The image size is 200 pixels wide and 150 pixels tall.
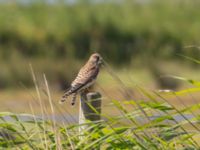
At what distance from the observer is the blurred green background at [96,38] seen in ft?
82.3

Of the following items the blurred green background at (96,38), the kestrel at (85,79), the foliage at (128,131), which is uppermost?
the foliage at (128,131)

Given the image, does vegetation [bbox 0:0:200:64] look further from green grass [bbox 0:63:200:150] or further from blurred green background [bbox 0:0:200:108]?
green grass [bbox 0:63:200:150]

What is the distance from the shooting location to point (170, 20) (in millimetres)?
28344

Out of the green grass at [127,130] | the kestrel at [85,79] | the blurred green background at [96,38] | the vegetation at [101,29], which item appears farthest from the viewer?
the vegetation at [101,29]

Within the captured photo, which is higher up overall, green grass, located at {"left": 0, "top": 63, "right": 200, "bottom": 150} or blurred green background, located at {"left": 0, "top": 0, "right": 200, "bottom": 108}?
green grass, located at {"left": 0, "top": 63, "right": 200, "bottom": 150}

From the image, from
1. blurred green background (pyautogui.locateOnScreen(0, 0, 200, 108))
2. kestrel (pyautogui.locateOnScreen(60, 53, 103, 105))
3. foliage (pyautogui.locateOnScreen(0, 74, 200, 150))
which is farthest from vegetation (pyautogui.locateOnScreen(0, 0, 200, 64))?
foliage (pyautogui.locateOnScreen(0, 74, 200, 150))

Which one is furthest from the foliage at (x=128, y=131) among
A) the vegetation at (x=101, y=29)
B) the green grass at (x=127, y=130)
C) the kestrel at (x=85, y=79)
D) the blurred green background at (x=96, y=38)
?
→ the vegetation at (x=101, y=29)

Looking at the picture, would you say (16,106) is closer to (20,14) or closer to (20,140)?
(20,14)

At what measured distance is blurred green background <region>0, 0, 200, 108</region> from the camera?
25.1 m

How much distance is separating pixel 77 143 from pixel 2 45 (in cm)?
1986

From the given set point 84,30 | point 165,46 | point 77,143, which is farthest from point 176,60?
point 77,143

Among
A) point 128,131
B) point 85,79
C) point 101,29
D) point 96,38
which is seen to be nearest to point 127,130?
point 128,131

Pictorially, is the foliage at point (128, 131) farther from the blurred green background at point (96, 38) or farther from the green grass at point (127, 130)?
the blurred green background at point (96, 38)

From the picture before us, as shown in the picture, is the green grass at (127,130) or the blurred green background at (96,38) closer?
the green grass at (127,130)
